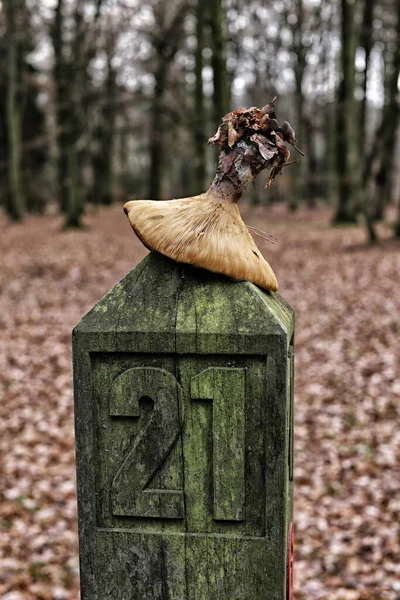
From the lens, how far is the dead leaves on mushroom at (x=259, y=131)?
1.55 m

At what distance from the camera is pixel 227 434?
4.97 feet

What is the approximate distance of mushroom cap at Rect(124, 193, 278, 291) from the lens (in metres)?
1.53

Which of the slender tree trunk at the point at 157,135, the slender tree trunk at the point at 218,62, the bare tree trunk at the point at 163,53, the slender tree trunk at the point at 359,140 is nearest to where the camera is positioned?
the slender tree trunk at the point at 218,62

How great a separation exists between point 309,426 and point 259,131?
520cm

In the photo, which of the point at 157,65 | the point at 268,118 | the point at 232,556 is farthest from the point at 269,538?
the point at 157,65

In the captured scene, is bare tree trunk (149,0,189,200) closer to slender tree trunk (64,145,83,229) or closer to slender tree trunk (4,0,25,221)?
slender tree trunk (64,145,83,229)

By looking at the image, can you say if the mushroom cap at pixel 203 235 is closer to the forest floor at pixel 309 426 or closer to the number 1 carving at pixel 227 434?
the number 1 carving at pixel 227 434

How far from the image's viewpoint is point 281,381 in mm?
1490

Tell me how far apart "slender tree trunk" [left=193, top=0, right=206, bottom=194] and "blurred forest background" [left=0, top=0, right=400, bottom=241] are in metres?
0.03

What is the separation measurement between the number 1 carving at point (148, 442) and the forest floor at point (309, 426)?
115 inches

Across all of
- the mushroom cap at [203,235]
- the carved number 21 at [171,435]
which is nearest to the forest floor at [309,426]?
the carved number 21 at [171,435]

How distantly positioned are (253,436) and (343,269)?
11.8 metres

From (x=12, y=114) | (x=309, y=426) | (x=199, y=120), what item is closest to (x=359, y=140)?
(x=199, y=120)

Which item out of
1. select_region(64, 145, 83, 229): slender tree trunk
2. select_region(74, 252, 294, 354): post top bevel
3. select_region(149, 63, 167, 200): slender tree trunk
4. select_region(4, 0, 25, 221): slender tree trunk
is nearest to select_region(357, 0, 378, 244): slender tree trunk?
select_region(149, 63, 167, 200): slender tree trunk
